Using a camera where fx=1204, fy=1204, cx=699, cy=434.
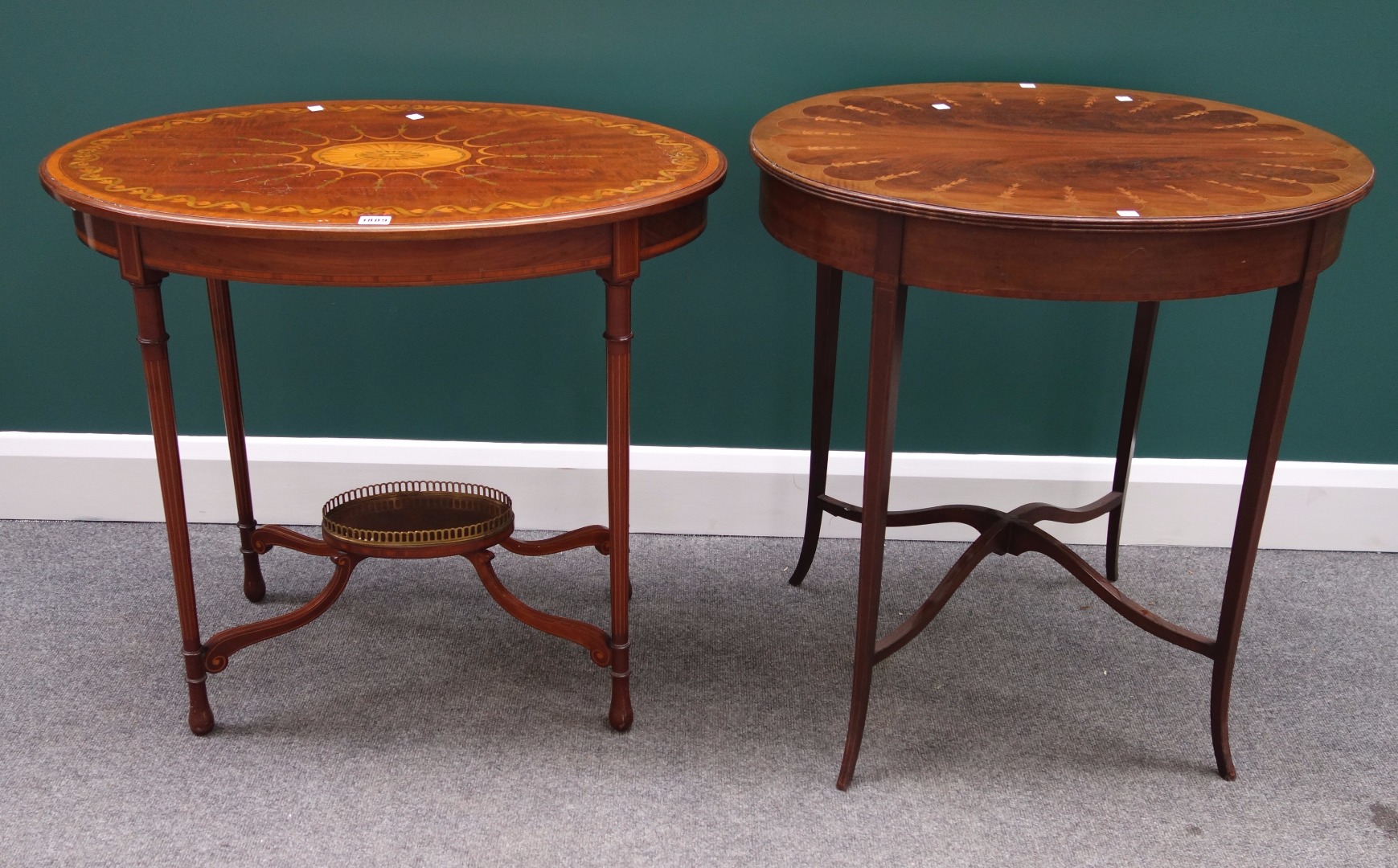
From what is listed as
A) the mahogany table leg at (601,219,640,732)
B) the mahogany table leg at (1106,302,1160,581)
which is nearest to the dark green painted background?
the mahogany table leg at (1106,302,1160,581)

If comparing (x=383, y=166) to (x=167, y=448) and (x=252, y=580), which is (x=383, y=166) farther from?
(x=252, y=580)

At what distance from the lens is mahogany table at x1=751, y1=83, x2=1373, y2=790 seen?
68.1 inches

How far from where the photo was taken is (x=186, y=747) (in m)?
2.24

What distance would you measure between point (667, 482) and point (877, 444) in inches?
43.1

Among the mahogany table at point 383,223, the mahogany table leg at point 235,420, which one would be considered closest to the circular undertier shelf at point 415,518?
the mahogany table at point 383,223

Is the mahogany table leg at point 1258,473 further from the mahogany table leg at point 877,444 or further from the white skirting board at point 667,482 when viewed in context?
the white skirting board at point 667,482

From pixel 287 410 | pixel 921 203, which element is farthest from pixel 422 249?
pixel 287 410

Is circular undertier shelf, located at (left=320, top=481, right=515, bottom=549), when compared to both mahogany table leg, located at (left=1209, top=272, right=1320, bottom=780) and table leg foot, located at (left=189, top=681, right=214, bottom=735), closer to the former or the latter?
table leg foot, located at (left=189, top=681, right=214, bottom=735)

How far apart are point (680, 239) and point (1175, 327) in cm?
143

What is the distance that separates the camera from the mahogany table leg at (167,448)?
193 cm

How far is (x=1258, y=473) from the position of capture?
6.77 feet

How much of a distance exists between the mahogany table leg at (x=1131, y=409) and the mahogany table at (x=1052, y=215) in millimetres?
388

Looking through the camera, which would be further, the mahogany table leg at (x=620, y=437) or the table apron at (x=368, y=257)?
the mahogany table leg at (x=620, y=437)

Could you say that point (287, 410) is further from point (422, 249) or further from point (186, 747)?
point (422, 249)
